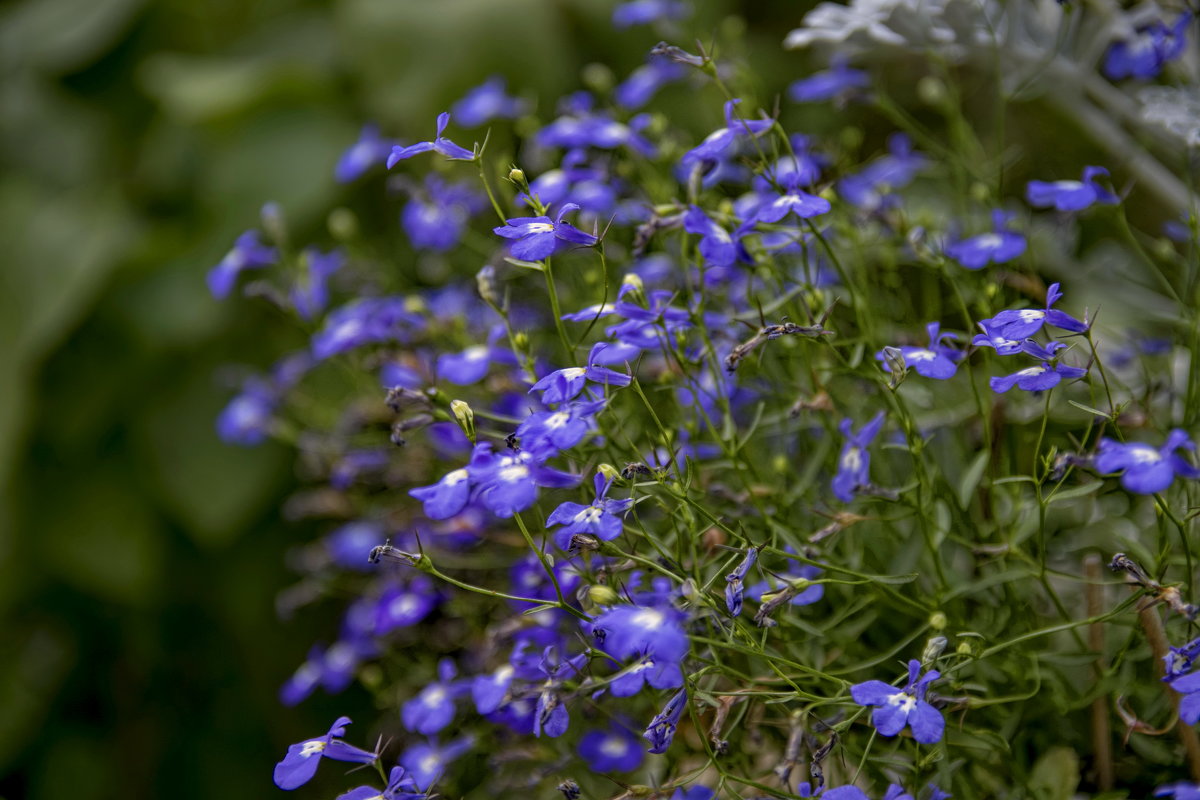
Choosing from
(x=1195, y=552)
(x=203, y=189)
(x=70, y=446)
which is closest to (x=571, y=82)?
(x=203, y=189)

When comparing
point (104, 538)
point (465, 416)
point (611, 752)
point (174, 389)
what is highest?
point (465, 416)

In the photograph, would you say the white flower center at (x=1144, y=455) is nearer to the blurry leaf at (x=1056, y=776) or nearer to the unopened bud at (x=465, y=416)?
the blurry leaf at (x=1056, y=776)

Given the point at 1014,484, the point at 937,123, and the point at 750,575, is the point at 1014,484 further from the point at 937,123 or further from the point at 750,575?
the point at 937,123

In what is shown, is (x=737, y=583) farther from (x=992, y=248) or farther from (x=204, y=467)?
(x=204, y=467)

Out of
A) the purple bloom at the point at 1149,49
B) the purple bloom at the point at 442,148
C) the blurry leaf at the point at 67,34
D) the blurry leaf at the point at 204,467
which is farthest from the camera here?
the blurry leaf at the point at 67,34

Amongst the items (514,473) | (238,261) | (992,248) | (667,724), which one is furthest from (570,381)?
(238,261)

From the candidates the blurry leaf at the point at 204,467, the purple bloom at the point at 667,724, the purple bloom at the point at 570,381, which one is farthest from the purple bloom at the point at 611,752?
the blurry leaf at the point at 204,467

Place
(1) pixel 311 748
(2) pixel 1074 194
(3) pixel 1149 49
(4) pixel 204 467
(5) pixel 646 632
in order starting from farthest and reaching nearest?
(4) pixel 204 467 → (3) pixel 1149 49 → (2) pixel 1074 194 → (1) pixel 311 748 → (5) pixel 646 632
